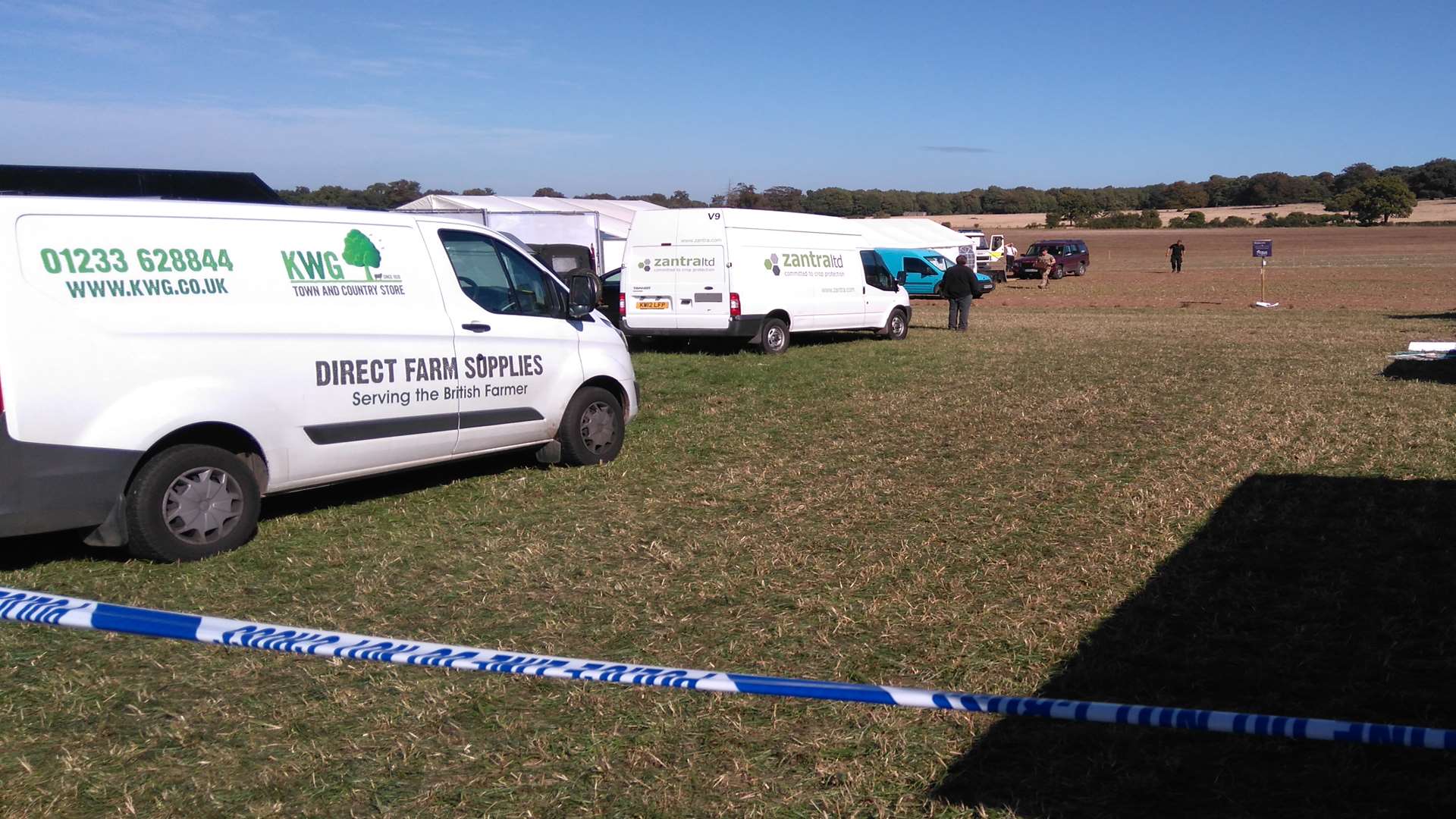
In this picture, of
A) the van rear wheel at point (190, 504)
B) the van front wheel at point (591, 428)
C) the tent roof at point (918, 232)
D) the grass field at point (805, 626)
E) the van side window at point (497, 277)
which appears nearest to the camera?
the grass field at point (805, 626)

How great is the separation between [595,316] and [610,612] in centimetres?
418

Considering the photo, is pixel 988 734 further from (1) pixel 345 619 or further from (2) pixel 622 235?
(2) pixel 622 235

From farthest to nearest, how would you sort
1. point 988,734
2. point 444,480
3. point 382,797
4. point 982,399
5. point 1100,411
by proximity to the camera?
point 982,399, point 1100,411, point 444,480, point 988,734, point 382,797

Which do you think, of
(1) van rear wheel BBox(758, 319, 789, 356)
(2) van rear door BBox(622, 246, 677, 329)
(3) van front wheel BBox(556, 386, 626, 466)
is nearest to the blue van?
(1) van rear wheel BBox(758, 319, 789, 356)

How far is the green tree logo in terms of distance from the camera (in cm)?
720

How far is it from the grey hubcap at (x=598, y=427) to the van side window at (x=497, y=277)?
2.69ft

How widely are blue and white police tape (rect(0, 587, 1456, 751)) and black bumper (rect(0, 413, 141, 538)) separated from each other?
225 cm

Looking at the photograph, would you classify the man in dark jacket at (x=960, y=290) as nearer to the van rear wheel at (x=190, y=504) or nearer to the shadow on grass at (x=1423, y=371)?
the shadow on grass at (x=1423, y=371)

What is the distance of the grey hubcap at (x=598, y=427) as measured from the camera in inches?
352

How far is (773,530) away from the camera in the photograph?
6.98 metres

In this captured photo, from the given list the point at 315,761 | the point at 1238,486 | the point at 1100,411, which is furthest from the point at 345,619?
the point at 1100,411

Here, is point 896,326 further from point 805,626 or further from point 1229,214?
point 1229,214

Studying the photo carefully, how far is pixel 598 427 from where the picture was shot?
29.6 feet

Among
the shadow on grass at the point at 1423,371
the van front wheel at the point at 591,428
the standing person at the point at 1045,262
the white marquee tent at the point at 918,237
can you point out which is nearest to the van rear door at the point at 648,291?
the van front wheel at the point at 591,428
